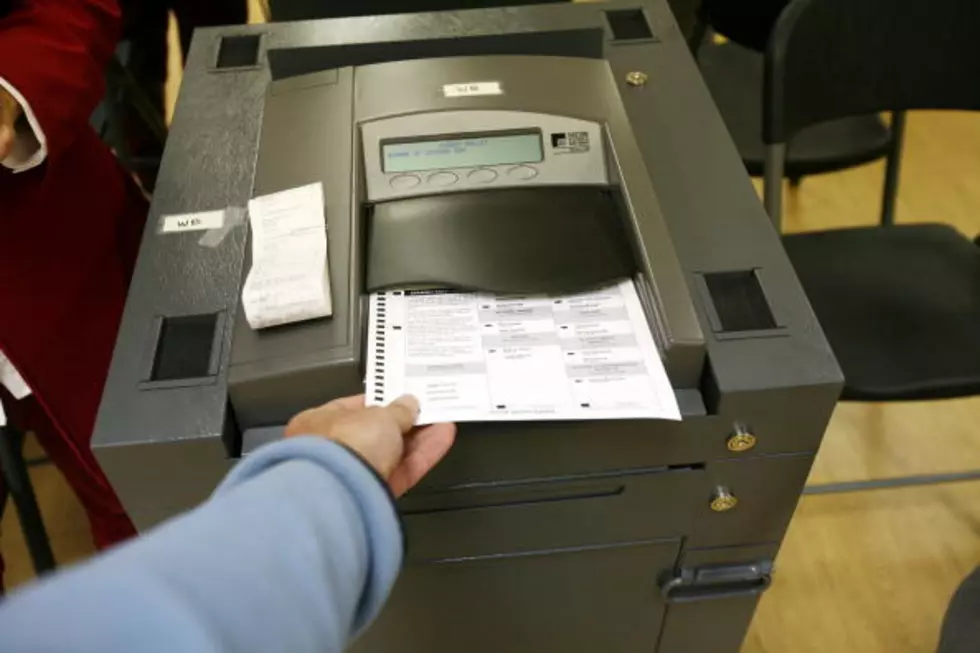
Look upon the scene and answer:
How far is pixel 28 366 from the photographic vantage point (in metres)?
0.82

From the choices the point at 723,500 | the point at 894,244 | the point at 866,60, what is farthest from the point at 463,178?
the point at 894,244

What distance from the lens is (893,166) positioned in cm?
140

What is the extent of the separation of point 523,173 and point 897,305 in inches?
25.3

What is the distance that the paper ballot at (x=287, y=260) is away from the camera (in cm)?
62

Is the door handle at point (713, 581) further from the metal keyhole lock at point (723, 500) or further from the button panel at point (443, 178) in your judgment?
the button panel at point (443, 178)

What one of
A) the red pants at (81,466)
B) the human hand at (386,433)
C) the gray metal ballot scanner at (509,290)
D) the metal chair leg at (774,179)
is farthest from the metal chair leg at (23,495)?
the metal chair leg at (774,179)

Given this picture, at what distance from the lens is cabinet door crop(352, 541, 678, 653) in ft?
2.50

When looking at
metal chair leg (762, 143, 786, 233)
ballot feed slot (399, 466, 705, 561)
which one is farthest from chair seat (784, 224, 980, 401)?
ballot feed slot (399, 466, 705, 561)

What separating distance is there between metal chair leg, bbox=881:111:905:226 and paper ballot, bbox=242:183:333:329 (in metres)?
1.00

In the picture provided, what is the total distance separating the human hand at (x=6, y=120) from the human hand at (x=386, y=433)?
14.5 inches

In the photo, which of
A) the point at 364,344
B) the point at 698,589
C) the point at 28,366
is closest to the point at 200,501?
the point at 364,344

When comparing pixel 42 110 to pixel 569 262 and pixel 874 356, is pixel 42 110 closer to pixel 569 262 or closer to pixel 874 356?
pixel 569 262

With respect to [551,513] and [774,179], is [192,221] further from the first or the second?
[774,179]

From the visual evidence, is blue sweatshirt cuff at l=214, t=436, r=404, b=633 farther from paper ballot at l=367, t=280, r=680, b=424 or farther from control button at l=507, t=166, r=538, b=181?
control button at l=507, t=166, r=538, b=181
